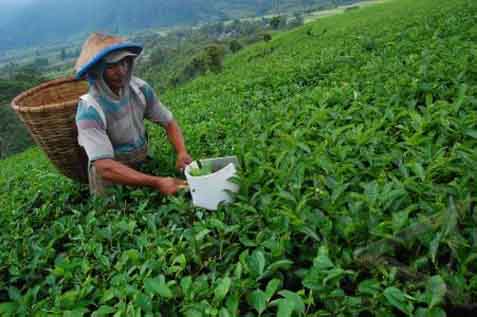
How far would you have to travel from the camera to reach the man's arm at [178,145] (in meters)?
3.08

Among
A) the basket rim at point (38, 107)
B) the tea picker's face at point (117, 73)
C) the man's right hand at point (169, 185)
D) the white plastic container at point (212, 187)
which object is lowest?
the man's right hand at point (169, 185)

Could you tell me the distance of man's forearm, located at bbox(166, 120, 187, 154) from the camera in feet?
10.6

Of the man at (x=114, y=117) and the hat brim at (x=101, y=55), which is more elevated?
the hat brim at (x=101, y=55)

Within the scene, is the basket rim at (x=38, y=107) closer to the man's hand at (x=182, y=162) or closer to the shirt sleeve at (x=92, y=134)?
the shirt sleeve at (x=92, y=134)

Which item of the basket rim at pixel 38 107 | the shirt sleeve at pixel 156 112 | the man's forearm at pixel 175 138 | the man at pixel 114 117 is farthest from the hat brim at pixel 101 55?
the man's forearm at pixel 175 138

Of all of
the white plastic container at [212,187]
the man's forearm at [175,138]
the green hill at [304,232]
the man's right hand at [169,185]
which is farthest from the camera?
the man's forearm at [175,138]

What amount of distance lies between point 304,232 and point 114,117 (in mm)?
1837

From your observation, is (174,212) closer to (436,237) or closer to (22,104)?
(436,237)

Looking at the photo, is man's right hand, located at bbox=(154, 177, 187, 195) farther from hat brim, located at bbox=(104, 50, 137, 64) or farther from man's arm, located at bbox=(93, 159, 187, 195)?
→ hat brim, located at bbox=(104, 50, 137, 64)

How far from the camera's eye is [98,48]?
2.86 metres

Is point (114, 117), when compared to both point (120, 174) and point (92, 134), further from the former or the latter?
point (120, 174)

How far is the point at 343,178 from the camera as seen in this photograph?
211cm

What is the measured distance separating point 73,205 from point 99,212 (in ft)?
2.40

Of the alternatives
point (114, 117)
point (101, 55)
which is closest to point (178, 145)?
point (114, 117)
